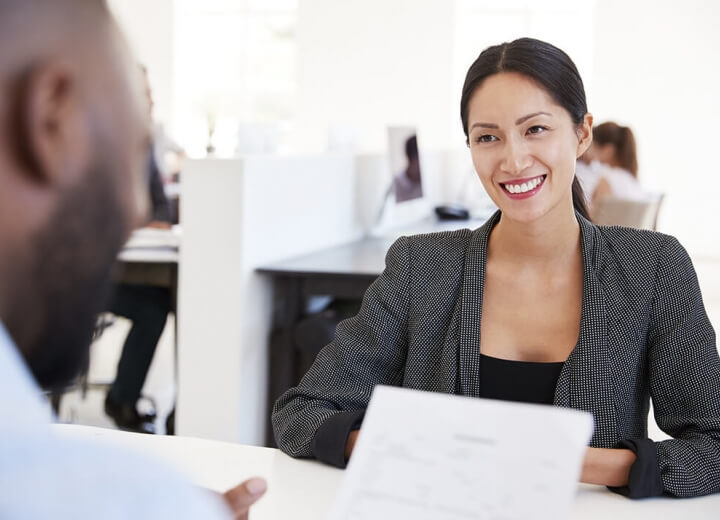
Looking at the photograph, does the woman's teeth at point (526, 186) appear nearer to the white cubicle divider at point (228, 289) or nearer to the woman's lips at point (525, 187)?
the woman's lips at point (525, 187)

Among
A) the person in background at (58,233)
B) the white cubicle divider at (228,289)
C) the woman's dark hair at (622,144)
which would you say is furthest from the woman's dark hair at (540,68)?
the woman's dark hair at (622,144)

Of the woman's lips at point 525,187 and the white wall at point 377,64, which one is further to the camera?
the white wall at point 377,64

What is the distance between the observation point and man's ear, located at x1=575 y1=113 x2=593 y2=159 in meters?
1.58

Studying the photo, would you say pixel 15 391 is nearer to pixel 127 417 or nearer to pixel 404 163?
pixel 127 417

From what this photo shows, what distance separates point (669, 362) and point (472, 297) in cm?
32

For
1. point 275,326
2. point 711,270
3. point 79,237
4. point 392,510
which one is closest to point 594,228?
point 392,510

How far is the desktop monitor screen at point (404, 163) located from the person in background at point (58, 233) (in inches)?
141

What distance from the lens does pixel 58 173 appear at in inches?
12.7

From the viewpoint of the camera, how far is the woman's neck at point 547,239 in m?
1.52

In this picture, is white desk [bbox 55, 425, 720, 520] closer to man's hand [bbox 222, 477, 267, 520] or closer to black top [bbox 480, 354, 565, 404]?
black top [bbox 480, 354, 565, 404]

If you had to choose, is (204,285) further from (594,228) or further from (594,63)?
(594,63)

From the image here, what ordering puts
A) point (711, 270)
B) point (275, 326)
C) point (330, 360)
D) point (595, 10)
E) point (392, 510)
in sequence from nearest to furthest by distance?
point (392, 510), point (330, 360), point (275, 326), point (711, 270), point (595, 10)

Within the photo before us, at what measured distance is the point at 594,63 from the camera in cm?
869

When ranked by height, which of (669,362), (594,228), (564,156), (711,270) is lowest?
(711,270)
